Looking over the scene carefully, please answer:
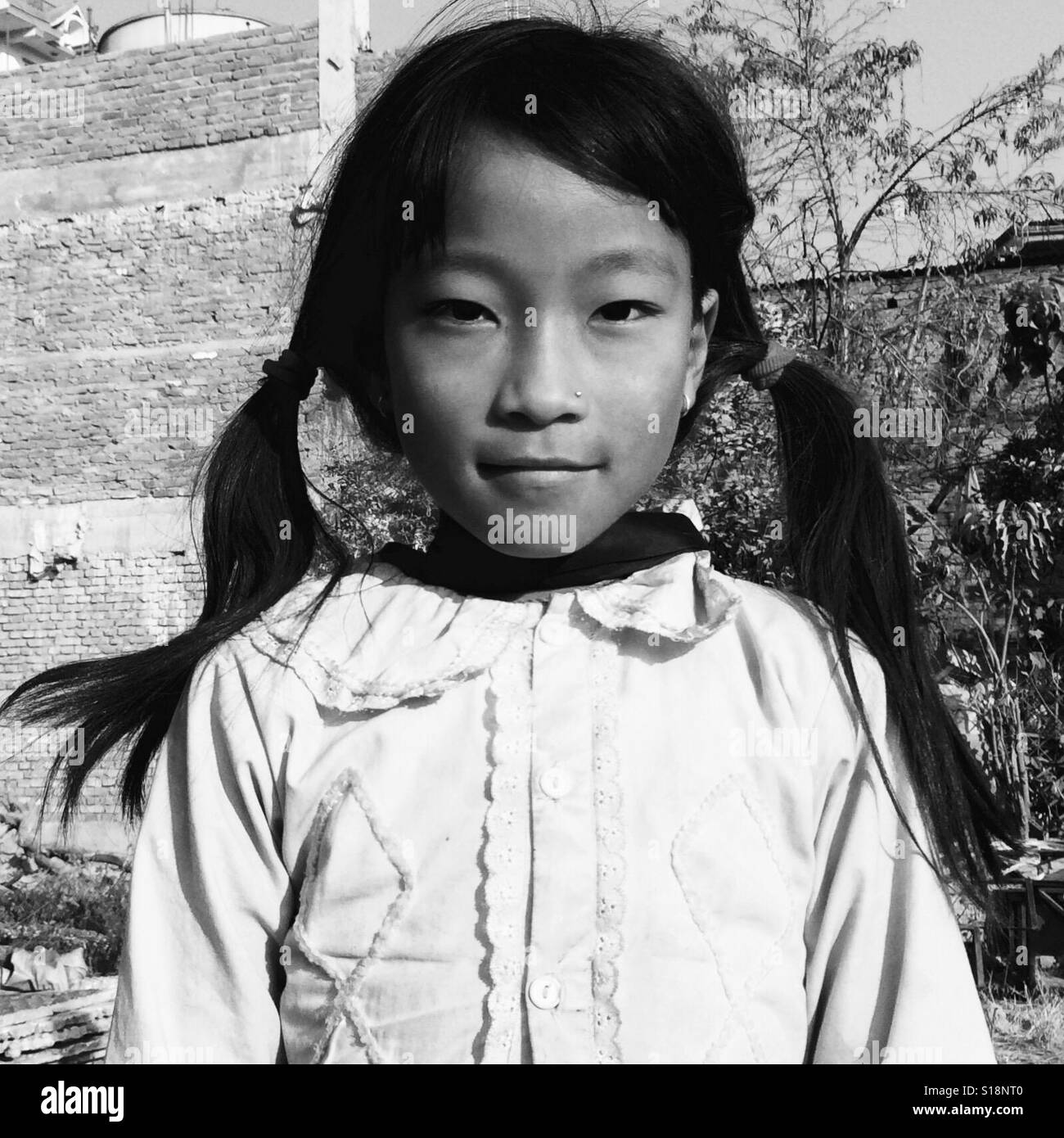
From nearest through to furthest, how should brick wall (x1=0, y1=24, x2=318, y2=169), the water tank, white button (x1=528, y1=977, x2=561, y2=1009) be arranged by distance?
white button (x1=528, y1=977, x2=561, y2=1009) → brick wall (x1=0, y1=24, x2=318, y2=169) → the water tank

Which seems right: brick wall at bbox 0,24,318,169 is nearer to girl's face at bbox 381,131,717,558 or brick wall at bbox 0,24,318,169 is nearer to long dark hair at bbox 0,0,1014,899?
long dark hair at bbox 0,0,1014,899

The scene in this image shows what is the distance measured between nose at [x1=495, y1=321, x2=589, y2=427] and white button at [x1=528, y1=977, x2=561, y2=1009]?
507 mm

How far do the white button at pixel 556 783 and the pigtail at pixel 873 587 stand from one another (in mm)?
306

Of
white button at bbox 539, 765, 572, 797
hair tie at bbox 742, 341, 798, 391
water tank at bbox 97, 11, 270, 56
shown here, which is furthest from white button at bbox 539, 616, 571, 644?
water tank at bbox 97, 11, 270, 56

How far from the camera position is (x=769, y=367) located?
151 cm

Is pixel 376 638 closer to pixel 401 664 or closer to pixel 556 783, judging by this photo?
pixel 401 664

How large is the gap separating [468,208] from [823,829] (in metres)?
0.70

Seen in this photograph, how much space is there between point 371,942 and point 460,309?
60 cm

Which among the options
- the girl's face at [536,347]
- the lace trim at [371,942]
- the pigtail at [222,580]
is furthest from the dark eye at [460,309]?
the lace trim at [371,942]

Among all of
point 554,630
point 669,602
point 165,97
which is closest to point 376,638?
point 554,630

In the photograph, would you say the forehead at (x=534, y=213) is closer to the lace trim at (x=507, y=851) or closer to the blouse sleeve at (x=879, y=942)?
the lace trim at (x=507, y=851)

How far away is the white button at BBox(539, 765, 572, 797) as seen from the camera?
1.22 metres

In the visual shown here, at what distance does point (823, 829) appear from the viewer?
130cm

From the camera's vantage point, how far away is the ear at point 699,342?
1.41m
